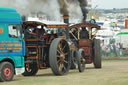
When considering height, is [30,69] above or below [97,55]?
below

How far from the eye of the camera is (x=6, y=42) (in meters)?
15.2

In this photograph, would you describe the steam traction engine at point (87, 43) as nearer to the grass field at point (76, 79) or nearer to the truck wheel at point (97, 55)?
the truck wheel at point (97, 55)

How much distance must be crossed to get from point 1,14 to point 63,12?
30.8 feet

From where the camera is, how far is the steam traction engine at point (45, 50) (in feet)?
56.5

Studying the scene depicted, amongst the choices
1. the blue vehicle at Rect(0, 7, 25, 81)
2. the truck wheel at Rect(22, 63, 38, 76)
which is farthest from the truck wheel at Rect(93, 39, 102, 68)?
the blue vehicle at Rect(0, 7, 25, 81)

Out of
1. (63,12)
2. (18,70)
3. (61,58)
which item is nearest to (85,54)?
(63,12)

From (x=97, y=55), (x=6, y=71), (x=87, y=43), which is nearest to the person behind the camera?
(x=6, y=71)

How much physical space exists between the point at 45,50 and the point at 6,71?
3.04 m

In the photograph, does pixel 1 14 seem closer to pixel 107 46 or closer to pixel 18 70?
pixel 18 70

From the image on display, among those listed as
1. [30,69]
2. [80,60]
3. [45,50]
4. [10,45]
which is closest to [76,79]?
[10,45]

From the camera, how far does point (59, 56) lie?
17828mm

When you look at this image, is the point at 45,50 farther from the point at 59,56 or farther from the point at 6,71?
the point at 6,71

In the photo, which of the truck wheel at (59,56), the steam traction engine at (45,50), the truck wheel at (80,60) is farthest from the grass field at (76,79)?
the truck wheel at (80,60)

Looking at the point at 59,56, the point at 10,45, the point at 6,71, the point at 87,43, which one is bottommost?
the point at 6,71
